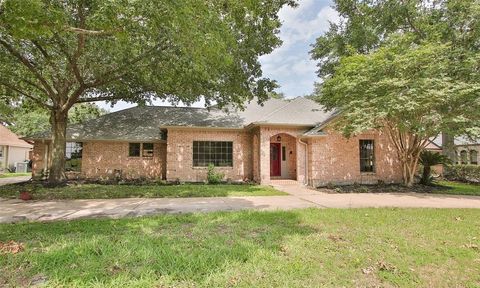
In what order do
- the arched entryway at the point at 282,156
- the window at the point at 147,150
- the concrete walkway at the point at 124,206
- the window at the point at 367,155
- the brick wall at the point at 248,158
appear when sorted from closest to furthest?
the concrete walkway at the point at 124,206, the brick wall at the point at 248,158, the window at the point at 367,155, the window at the point at 147,150, the arched entryway at the point at 282,156

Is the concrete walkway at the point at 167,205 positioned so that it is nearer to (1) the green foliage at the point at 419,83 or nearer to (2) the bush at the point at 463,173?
(1) the green foliage at the point at 419,83

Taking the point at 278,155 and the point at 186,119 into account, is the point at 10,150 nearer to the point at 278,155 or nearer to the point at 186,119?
the point at 186,119

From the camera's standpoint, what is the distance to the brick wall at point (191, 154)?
648 inches

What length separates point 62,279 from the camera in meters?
3.54

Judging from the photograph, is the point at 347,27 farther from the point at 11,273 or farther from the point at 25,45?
the point at 11,273

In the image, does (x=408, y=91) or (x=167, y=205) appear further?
(x=408, y=91)

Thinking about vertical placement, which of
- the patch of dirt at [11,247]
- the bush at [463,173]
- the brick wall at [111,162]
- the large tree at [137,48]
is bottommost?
the patch of dirt at [11,247]

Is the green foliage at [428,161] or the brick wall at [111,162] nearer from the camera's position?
the green foliage at [428,161]

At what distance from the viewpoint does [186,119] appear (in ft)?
58.5

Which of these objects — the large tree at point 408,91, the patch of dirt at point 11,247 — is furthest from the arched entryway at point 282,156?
the patch of dirt at point 11,247

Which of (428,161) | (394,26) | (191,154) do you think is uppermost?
(394,26)

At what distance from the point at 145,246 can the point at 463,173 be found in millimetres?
22623

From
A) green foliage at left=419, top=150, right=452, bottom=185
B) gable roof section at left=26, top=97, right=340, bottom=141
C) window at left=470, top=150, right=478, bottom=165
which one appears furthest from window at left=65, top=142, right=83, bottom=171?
window at left=470, top=150, right=478, bottom=165

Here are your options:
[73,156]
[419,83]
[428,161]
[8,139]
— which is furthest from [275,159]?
[8,139]
